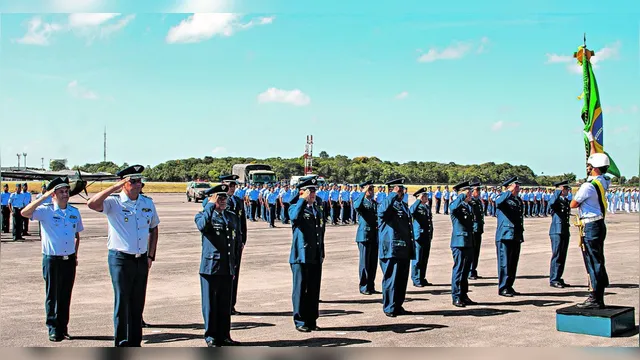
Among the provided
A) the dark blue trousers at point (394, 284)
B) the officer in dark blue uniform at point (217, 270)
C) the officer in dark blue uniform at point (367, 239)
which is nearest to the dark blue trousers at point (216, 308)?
the officer in dark blue uniform at point (217, 270)

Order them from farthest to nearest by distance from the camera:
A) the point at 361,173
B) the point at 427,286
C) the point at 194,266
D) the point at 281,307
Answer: the point at 361,173 → the point at 194,266 → the point at 427,286 → the point at 281,307

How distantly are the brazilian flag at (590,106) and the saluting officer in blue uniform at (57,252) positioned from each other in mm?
7336

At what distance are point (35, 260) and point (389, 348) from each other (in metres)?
10.1

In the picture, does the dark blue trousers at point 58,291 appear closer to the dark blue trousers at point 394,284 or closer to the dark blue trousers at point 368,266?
the dark blue trousers at point 394,284

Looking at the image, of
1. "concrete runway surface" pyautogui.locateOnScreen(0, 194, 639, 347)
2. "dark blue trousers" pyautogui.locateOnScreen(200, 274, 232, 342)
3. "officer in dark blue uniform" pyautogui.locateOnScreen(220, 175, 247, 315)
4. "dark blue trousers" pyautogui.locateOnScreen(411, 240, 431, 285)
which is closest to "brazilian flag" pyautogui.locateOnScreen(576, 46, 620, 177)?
"concrete runway surface" pyautogui.locateOnScreen(0, 194, 639, 347)

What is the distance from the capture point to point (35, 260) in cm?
1409

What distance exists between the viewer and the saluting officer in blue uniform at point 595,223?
763 cm

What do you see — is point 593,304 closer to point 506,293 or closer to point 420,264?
point 506,293

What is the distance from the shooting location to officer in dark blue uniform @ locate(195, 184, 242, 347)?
267 inches

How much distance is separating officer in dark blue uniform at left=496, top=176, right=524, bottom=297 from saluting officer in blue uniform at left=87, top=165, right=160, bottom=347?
5.92m

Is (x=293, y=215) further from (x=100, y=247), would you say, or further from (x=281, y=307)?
(x=100, y=247)

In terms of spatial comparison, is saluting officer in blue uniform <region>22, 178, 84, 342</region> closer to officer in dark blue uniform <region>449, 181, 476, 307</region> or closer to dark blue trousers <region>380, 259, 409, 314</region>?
dark blue trousers <region>380, 259, 409, 314</region>

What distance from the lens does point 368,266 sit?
1065 cm

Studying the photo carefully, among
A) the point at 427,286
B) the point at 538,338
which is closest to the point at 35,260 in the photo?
the point at 427,286
